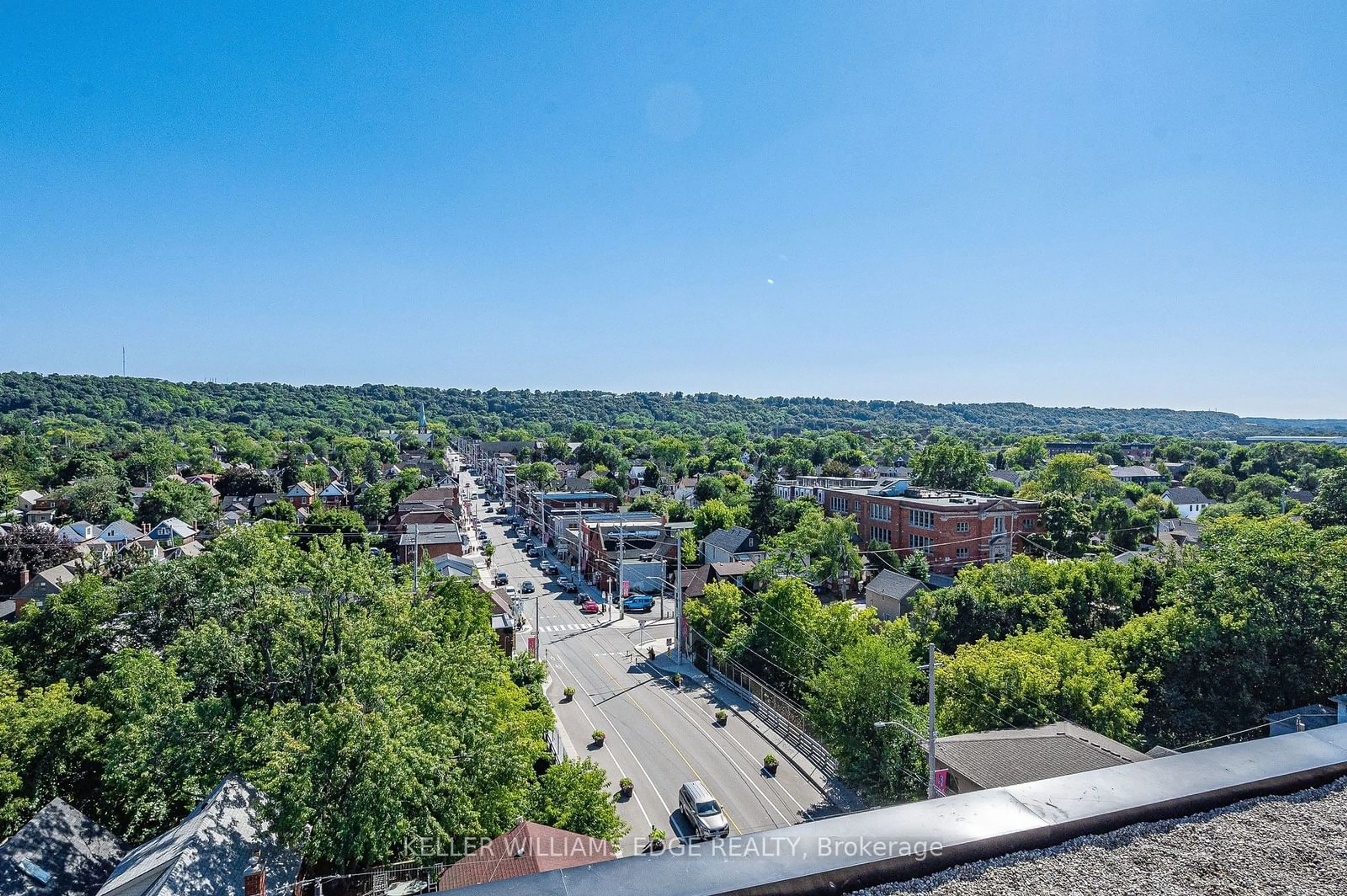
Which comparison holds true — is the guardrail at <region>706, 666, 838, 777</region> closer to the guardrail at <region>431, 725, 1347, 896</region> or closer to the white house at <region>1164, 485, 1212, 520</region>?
the guardrail at <region>431, 725, 1347, 896</region>

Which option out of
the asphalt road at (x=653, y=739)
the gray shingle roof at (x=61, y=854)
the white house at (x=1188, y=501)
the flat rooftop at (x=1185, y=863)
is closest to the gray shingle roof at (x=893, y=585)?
the asphalt road at (x=653, y=739)

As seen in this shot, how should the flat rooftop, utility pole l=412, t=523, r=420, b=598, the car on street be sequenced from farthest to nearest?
the car on street → utility pole l=412, t=523, r=420, b=598 → the flat rooftop

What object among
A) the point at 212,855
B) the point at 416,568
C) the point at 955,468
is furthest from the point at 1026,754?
the point at 955,468

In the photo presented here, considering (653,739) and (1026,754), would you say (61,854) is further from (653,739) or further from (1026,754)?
(1026,754)

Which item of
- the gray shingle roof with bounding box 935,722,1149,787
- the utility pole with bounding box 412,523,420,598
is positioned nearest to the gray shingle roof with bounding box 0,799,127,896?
the utility pole with bounding box 412,523,420,598

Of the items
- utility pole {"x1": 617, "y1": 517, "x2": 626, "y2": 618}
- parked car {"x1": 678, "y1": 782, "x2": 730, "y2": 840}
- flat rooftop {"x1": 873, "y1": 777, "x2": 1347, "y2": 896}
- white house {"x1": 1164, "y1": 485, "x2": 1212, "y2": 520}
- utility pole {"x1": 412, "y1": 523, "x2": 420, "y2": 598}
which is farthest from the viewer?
white house {"x1": 1164, "y1": 485, "x2": 1212, "y2": 520}

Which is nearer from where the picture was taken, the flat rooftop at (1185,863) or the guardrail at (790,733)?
the flat rooftop at (1185,863)

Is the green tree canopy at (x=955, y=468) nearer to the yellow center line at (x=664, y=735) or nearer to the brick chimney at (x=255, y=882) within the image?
the yellow center line at (x=664, y=735)
